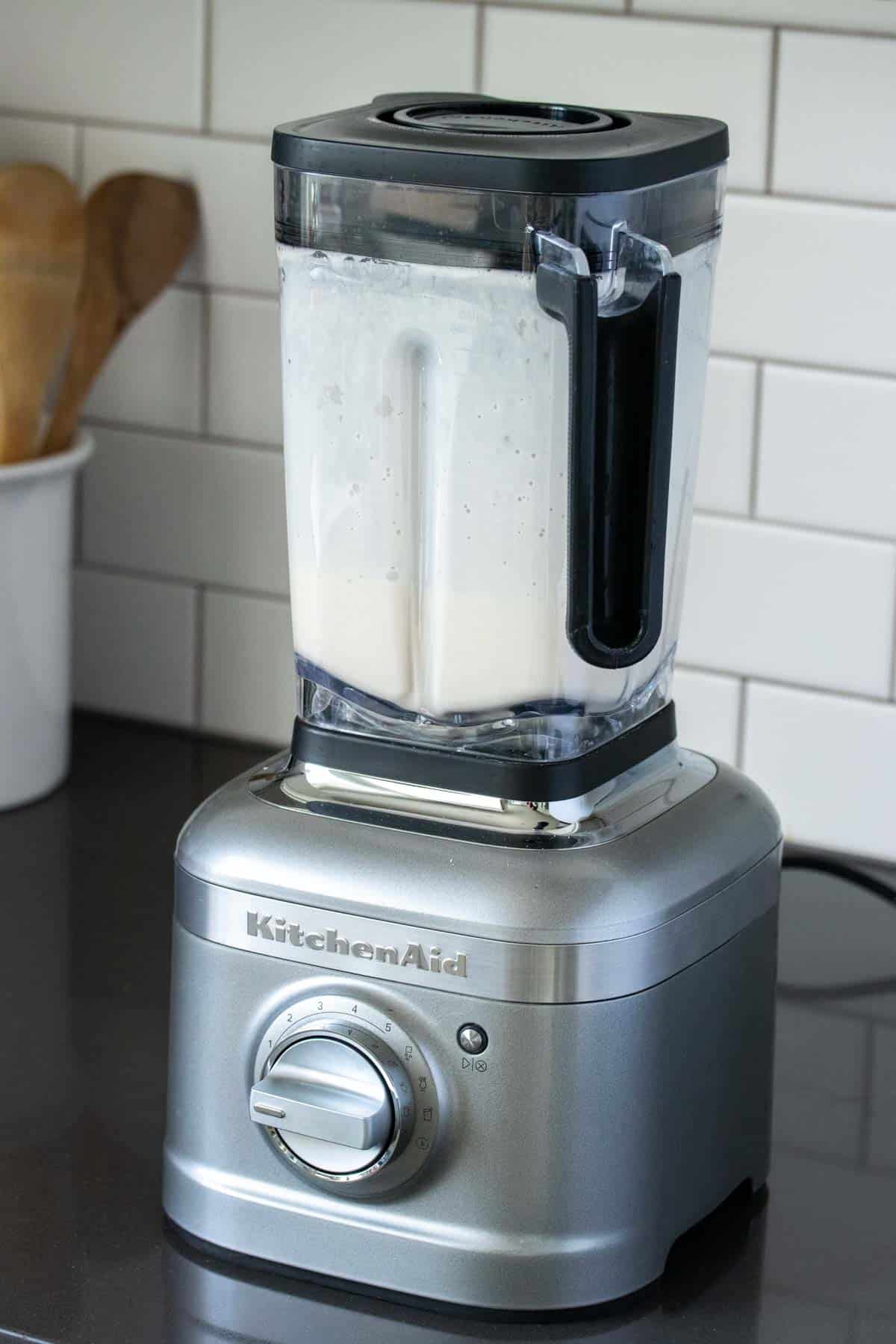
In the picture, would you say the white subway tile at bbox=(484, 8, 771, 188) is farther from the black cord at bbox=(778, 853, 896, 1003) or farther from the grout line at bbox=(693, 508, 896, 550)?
the black cord at bbox=(778, 853, 896, 1003)

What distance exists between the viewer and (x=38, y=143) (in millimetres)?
1240

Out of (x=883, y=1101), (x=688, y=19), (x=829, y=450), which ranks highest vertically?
(x=688, y=19)

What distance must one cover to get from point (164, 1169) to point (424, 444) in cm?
30

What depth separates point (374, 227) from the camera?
0.66 meters

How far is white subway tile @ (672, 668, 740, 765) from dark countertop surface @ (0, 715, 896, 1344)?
0.29 ft

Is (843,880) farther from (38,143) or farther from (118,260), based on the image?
(38,143)

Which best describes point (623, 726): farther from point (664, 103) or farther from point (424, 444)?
point (664, 103)

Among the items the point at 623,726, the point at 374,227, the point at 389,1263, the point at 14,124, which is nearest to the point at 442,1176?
the point at 389,1263

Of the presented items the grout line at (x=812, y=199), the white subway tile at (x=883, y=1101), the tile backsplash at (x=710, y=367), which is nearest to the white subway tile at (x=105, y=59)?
the tile backsplash at (x=710, y=367)

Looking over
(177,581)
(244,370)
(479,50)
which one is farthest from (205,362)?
(479,50)

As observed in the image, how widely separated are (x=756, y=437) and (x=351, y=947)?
1.66ft

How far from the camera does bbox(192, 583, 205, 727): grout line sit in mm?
1266

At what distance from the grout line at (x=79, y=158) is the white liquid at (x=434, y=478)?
1.93ft

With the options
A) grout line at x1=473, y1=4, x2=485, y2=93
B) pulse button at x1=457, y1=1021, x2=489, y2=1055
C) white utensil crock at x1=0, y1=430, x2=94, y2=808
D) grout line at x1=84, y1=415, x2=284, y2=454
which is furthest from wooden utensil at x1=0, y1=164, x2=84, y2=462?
pulse button at x1=457, y1=1021, x2=489, y2=1055
